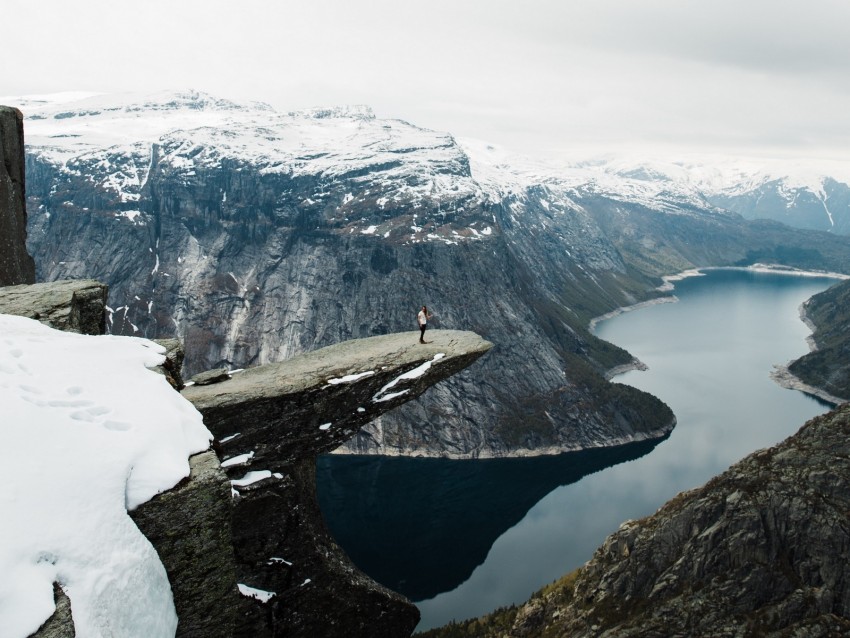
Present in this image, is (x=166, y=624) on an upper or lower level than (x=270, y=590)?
upper

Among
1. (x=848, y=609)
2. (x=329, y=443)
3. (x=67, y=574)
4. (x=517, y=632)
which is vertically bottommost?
(x=517, y=632)

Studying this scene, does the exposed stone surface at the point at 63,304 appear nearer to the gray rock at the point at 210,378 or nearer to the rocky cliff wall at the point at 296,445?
the rocky cliff wall at the point at 296,445

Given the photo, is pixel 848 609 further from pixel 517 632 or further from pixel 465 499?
pixel 465 499

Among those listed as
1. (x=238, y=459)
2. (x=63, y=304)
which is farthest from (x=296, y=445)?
(x=63, y=304)

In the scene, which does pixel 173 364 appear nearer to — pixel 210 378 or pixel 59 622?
pixel 210 378

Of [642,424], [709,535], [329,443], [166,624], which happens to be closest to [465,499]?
[642,424]

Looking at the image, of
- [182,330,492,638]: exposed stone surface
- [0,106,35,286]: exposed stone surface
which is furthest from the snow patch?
[0,106,35,286]: exposed stone surface
